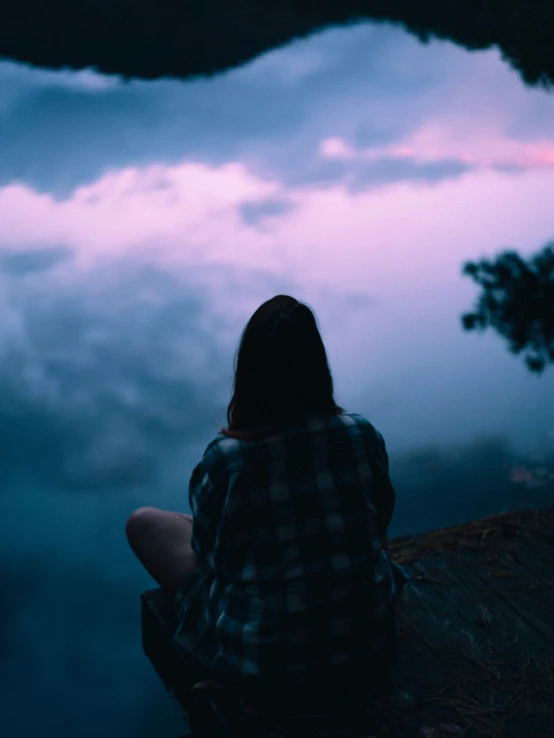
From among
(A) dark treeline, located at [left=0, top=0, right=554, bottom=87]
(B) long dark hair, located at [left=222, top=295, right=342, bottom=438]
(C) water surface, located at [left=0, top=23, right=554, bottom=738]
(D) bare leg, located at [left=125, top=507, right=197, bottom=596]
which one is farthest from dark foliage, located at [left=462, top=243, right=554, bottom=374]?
(B) long dark hair, located at [left=222, top=295, right=342, bottom=438]

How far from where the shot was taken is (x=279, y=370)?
1191 mm

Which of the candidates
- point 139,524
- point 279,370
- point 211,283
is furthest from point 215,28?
point 279,370

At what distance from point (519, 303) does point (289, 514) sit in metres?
3.60

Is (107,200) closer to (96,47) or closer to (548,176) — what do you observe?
(96,47)

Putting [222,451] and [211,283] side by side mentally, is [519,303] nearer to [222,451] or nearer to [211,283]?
[211,283]

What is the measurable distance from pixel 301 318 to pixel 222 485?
1.06 feet

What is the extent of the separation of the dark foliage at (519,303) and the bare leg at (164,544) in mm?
2752

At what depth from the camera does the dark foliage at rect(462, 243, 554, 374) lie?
158 inches

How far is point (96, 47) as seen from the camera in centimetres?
393

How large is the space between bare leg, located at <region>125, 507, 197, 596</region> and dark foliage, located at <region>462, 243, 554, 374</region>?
2.75m

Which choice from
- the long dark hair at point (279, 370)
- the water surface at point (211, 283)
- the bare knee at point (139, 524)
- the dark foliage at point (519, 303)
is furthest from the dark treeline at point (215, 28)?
the long dark hair at point (279, 370)

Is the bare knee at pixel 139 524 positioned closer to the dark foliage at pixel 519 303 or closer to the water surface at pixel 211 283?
the water surface at pixel 211 283

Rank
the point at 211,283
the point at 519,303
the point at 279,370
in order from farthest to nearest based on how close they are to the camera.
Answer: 1. the point at 519,303
2. the point at 211,283
3. the point at 279,370

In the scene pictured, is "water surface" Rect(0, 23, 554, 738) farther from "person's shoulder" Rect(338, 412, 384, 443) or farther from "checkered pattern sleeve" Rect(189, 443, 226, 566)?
"person's shoulder" Rect(338, 412, 384, 443)
